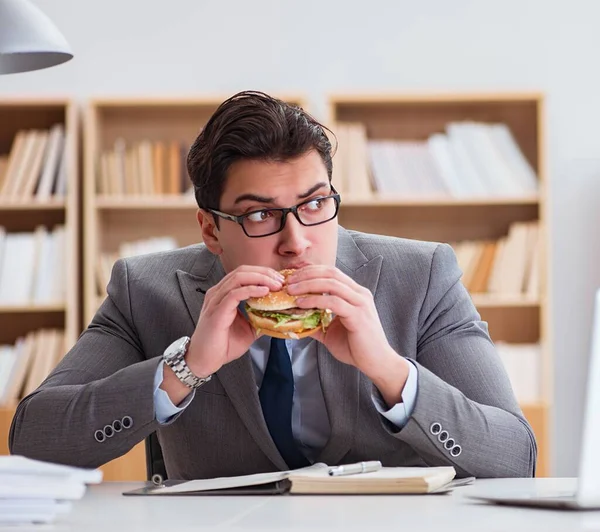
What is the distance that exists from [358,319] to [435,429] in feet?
0.78

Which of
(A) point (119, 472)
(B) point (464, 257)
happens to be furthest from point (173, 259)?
(B) point (464, 257)

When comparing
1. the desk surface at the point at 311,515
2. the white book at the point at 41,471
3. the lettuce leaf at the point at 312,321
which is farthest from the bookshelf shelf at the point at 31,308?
the white book at the point at 41,471

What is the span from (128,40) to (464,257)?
6.32ft

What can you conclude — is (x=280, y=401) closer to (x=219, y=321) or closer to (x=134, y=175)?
(x=219, y=321)

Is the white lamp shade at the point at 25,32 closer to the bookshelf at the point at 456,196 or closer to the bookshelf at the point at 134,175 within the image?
the bookshelf at the point at 134,175

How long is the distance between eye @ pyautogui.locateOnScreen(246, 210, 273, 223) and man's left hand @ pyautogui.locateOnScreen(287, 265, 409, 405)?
186 mm

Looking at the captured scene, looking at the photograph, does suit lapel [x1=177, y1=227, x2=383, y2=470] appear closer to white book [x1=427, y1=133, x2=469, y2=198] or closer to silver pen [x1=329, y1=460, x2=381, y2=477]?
silver pen [x1=329, y1=460, x2=381, y2=477]

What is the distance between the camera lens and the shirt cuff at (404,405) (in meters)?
1.74

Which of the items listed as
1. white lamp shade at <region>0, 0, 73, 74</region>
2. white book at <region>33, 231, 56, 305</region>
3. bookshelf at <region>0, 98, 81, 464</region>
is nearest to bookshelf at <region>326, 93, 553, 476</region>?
bookshelf at <region>0, 98, 81, 464</region>

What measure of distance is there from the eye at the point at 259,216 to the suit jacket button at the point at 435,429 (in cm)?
52

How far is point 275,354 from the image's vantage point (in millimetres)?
2113

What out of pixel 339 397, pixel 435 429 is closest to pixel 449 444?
pixel 435 429

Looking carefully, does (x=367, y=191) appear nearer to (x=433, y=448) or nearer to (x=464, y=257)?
(x=464, y=257)

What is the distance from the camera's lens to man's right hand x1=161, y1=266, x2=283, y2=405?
1778 millimetres
